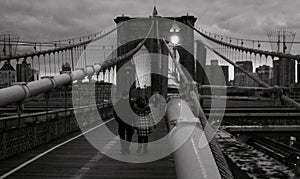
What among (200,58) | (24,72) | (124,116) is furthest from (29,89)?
(200,58)

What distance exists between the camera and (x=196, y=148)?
5.16 feet

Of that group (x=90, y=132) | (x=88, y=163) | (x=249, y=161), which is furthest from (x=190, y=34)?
(x=249, y=161)

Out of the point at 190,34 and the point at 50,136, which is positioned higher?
the point at 190,34

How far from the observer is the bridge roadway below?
15.3 ft

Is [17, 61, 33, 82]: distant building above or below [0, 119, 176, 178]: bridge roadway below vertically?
above

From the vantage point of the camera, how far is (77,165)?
5.26 meters

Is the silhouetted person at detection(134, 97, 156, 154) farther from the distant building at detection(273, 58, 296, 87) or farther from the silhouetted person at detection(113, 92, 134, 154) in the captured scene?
the distant building at detection(273, 58, 296, 87)

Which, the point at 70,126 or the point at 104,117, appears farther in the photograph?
the point at 104,117

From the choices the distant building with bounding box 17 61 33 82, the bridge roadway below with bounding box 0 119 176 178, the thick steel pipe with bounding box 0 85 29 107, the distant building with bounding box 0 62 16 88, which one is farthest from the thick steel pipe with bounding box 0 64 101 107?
the distant building with bounding box 0 62 16 88

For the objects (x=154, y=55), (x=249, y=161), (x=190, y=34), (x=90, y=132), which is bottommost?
(x=90, y=132)

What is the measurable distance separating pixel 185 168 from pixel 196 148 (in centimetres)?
16

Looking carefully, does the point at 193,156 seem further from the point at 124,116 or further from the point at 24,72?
the point at 24,72

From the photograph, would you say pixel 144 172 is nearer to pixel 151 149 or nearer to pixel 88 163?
pixel 88 163

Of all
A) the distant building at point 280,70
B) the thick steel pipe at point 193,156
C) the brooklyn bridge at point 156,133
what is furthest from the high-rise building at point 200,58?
the thick steel pipe at point 193,156
